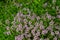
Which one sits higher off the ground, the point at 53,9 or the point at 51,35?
the point at 53,9

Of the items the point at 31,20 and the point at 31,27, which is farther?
the point at 31,20

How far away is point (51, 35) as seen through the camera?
3.34 metres

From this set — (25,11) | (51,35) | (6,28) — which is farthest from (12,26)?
(51,35)

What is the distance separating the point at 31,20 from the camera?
3.57 m

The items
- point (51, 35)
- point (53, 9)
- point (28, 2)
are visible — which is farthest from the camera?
point (28, 2)

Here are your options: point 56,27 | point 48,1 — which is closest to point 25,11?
point 48,1

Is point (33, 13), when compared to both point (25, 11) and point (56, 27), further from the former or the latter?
point (56, 27)

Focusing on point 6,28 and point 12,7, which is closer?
point 6,28

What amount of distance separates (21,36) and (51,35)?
0.51m

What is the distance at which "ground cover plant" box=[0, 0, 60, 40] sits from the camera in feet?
11.1

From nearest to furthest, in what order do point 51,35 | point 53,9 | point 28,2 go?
point 51,35 < point 53,9 < point 28,2

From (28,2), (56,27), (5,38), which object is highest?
(28,2)

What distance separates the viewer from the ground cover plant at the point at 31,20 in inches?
133

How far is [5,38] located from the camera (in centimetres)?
374
